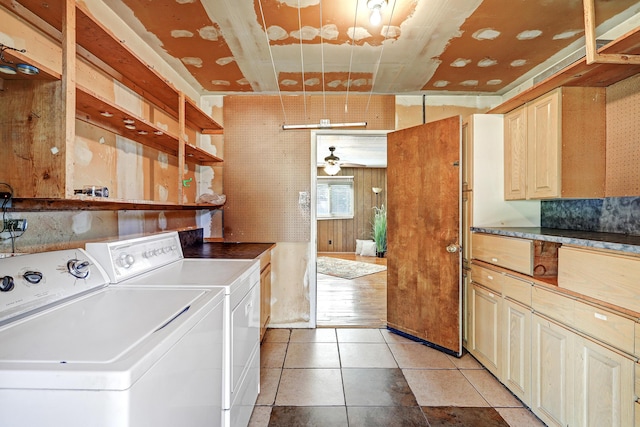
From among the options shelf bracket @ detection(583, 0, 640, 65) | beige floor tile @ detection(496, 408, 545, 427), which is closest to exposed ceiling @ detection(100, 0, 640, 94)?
shelf bracket @ detection(583, 0, 640, 65)

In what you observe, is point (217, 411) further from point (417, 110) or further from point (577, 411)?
point (417, 110)

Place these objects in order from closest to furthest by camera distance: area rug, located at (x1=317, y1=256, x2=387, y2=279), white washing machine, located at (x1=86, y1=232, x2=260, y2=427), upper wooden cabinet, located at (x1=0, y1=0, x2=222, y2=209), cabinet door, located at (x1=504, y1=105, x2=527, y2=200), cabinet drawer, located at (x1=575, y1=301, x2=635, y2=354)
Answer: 1. upper wooden cabinet, located at (x1=0, y1=0, x2=222, y2=209)
2. cabinet drawer, located at (x1=575, y1=301, x2=635, y2=354)
3. white washing machine, located at (x1=86, y1=232, x2=260, y2=427)
4. cabinet door, located at (x1=504, y1=105, x2=527, y2=200)
5. area rug, located at (x1=317, y1=256, x2=387, y2=279)

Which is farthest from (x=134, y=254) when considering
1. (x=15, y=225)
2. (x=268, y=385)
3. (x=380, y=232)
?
(x=380, y=232)

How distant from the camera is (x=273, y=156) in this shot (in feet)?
10.7

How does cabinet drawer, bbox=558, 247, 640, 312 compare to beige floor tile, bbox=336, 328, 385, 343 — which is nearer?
cabinet drawer, bbox=558, 247, 640, 312

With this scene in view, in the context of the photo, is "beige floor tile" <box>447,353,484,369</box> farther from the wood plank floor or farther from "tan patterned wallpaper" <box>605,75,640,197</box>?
"tan patterned wallpaper" <box>605,75,640,197</box>

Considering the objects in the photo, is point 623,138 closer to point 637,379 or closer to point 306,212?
point 637,379

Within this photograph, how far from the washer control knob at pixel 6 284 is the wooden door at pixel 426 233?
2.60 meters

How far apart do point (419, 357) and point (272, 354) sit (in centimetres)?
122

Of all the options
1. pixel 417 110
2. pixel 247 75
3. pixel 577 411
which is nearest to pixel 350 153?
pixel 417 110

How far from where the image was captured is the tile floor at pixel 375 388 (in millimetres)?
1837

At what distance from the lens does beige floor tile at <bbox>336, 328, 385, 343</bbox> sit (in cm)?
290

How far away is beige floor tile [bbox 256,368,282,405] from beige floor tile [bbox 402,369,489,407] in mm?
932

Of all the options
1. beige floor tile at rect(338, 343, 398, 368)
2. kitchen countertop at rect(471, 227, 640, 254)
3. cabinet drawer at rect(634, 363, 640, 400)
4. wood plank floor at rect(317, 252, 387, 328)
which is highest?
kitchen countertop at rect(471, 227, 640, 254)
